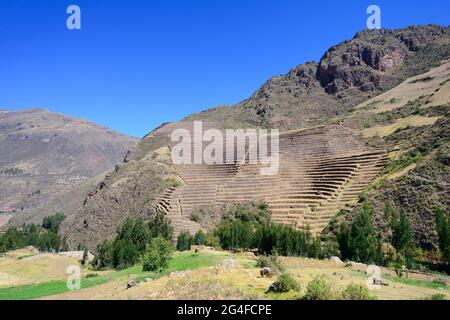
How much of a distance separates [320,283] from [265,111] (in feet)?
305

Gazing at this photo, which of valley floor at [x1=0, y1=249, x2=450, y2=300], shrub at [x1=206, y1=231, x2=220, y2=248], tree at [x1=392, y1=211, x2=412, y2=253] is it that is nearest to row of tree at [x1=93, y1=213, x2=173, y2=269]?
shrub at [x1=206, y1=231, x2=220, y2=248]

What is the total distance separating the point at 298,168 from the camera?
189 ft

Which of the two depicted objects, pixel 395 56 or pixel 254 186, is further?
pixel 395 56

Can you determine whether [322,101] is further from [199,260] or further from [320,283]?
[320,283]

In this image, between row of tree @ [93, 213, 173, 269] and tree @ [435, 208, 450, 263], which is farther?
row of tree @ [93, 213, 173, 269]

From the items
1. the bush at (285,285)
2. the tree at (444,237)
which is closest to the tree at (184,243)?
the tree at (444,237)

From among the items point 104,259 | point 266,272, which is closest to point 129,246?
point 104,259

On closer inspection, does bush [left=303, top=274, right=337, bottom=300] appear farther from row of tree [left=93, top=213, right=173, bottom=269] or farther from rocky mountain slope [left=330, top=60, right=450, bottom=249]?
row of tree [left=93, top=213, right=173, bottom=269]

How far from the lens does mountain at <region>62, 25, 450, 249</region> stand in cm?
4919

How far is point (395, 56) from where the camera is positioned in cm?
A: 10769

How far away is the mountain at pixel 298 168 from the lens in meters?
49.2
